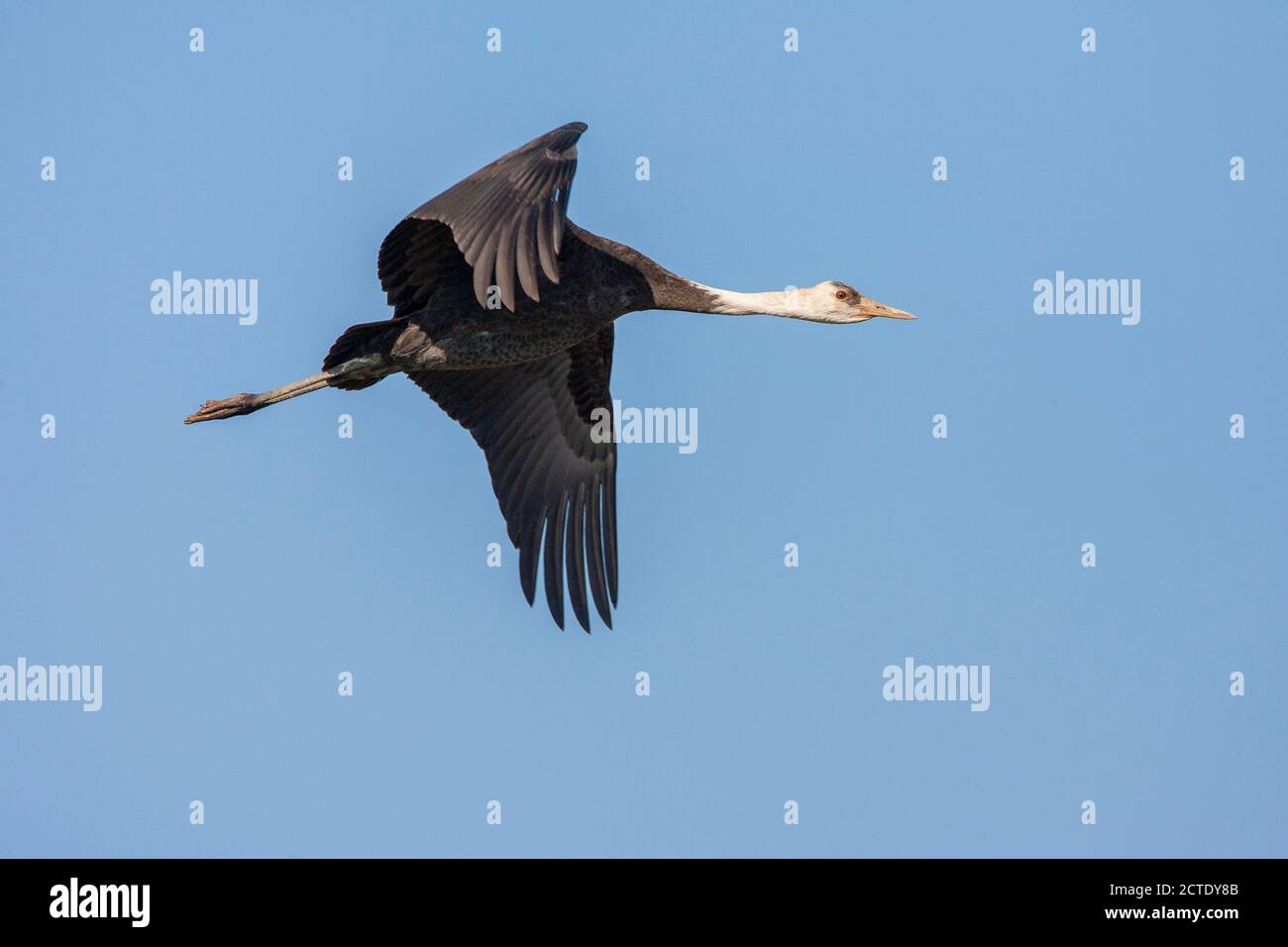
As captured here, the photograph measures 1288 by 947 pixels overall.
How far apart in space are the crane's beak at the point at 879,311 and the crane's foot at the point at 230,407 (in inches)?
145

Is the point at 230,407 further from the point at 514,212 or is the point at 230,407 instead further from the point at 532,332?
the point at 514,212

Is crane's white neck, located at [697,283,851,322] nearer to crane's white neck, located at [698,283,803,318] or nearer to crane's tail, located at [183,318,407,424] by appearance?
crane's white neck, located at [698,283,803,318]

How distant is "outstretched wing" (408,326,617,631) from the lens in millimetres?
13070

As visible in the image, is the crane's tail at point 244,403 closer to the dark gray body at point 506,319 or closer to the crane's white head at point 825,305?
the dark gray body at point 506,319

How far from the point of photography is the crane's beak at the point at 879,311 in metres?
12.9

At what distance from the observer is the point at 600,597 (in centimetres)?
1316

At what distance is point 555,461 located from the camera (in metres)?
13.3

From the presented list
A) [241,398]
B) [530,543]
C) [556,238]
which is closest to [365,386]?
[241,398]

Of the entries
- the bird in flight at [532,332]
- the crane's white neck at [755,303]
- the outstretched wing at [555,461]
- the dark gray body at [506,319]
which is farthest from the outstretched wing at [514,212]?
the outstretched wing at [555,461]

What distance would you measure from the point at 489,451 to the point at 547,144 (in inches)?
129

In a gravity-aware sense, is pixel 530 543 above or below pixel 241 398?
below

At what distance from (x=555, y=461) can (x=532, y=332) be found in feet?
5.70

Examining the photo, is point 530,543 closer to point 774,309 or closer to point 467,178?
point 774,309

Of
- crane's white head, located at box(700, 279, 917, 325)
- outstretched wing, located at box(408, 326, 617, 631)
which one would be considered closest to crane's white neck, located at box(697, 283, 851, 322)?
crane's white head, located at box(700, 279, 917, 325)
